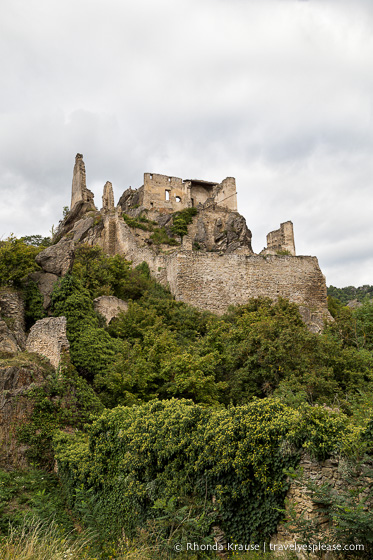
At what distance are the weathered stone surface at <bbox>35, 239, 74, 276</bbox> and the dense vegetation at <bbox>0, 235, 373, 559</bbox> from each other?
24.1 inches

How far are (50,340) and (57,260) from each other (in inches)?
223

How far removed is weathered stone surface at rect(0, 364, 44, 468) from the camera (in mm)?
12609

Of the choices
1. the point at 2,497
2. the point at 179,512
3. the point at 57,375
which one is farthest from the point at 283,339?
the point at 2,497

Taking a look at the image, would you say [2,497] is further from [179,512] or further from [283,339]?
[283,339]

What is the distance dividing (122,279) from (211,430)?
16.8 meters

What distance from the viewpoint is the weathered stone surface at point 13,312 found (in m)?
16.7

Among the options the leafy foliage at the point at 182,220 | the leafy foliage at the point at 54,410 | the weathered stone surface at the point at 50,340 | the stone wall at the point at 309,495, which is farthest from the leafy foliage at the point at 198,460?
the leafy foliage at the point at 182,220

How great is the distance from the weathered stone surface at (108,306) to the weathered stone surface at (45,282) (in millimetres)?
2397

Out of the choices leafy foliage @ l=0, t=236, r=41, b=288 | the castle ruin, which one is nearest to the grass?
leafy foliage @ l=0, t=236, r=41, b=288

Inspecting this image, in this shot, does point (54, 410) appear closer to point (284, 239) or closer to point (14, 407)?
point (14, 407)

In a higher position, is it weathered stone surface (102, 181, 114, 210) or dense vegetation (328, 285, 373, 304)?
weathered stone surface (102, 181, 114, 210)

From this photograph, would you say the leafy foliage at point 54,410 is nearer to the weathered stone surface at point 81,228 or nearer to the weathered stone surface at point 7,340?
the weathered stone surface at point 7,340

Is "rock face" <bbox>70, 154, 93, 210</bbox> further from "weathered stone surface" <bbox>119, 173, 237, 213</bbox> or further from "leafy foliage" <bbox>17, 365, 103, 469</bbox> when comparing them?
"leafy foliage" <bbox>17, 365, 103, 469</bbox>

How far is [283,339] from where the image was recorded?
15570 mm
